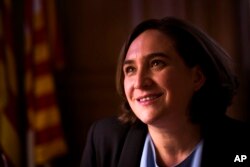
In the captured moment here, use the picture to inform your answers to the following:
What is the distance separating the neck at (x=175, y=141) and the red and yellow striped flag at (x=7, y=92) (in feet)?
4.58

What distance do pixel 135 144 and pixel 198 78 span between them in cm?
34

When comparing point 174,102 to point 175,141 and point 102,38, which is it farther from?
point 102,38

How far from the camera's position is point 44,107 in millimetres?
2418

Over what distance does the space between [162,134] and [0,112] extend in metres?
1.46

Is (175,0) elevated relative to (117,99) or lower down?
elevated

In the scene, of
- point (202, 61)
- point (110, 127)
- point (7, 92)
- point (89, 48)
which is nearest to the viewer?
point (202, 61)

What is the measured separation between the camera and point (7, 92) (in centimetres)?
233

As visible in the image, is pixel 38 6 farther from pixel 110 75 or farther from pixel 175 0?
pixel 175 0

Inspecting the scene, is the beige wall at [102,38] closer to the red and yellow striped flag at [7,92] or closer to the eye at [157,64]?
the red and yellow striped flag at [7,92]

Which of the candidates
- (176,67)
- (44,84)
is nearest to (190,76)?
(176,67)

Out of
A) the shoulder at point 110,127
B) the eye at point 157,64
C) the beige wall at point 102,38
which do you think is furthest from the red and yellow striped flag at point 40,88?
the eye at point 157,64

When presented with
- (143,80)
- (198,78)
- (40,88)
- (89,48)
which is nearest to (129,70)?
(143,80)

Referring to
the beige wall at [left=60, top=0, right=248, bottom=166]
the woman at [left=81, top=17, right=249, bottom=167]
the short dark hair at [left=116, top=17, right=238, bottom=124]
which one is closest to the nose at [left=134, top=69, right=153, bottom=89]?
the woman at [left=81, top=17, right=249, bottom=167]

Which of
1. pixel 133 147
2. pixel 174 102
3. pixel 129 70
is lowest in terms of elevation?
pixel 133 147
